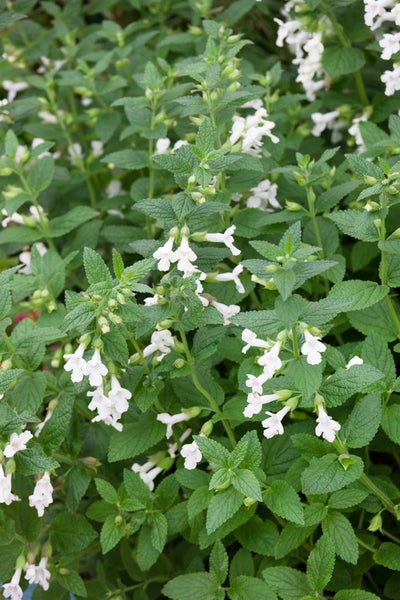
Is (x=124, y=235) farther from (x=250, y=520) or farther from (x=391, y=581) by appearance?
(x=391, y=581)

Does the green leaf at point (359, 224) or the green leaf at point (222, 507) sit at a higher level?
the green leaf at point (359, 224)

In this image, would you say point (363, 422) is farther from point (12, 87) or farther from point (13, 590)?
point (12, 87)

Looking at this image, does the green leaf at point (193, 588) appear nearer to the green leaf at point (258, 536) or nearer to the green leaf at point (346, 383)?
the green leaf at point (258, 536)

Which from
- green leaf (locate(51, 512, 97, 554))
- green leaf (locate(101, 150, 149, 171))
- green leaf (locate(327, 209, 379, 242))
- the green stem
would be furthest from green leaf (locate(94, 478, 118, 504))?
the green stem

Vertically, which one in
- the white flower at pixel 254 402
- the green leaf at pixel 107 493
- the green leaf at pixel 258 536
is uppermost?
the white flower at pixel 254 402

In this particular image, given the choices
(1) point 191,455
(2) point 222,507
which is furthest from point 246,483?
(1) point 191,455

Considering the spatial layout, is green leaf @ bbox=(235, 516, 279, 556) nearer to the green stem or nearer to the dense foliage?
the dense foliage

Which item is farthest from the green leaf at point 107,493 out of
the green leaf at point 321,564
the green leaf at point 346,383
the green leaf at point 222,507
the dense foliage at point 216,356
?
the green leaf at point 346,383
